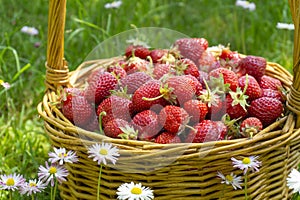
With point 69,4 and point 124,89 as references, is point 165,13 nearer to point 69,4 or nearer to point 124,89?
point 69,4

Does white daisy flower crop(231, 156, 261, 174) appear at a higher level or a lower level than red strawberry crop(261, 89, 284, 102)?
lower

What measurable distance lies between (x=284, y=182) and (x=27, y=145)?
780mm

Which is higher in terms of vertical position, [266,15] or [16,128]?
[266,15]

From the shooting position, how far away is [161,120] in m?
1.40

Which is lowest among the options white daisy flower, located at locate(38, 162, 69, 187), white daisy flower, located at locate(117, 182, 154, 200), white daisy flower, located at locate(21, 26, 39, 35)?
white daisy flower, located at locate(38, 162, 69, 187)

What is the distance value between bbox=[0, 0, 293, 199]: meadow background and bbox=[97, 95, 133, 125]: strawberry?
420 mm

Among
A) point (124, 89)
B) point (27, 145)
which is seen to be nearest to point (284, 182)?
point (124, 89)

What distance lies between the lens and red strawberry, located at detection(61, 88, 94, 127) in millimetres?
1460

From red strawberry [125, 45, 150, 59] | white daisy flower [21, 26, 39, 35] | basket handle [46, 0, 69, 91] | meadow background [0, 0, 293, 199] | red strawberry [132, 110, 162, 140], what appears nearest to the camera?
red strawberry [132, 110, 162, 140]

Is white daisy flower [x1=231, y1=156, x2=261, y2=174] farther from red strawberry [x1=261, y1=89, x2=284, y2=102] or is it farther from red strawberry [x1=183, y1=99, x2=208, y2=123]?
red strawberry [x1=261, y1=89, x2=284, y2=102]

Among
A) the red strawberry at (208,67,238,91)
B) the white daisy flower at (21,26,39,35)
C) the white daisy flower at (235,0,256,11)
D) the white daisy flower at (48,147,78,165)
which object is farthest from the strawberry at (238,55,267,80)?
the white daisy flower at (21,26,39,35)

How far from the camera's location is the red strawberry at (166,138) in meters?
1.37

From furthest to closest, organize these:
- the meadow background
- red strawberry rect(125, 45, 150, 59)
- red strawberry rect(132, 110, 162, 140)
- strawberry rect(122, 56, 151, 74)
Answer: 1. the meadow background
2. red strawberry rect(125, 45, 150, 59)
3. strawberry rect(122, 56, 151, 74)
4. red strawberry rect(132, 110, 162, 140)

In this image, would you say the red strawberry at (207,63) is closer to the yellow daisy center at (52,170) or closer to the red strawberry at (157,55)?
the red strawberry at (157,55)
